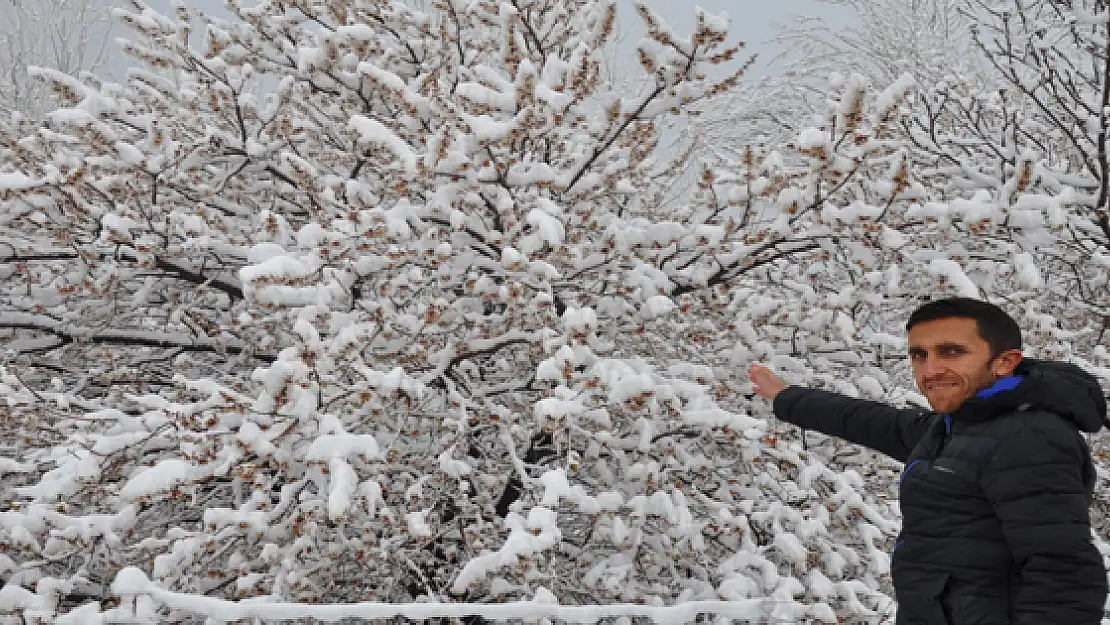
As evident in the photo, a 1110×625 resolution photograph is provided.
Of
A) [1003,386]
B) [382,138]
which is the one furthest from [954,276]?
[382,138]

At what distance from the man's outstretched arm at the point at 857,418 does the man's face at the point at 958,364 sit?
1.19 ft

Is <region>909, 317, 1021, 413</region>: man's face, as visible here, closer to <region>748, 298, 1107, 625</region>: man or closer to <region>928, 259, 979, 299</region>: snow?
<region>748, 298, 1107, 625</region>: man

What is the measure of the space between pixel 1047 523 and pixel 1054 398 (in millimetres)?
284

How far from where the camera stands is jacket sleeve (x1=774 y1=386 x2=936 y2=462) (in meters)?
2.17

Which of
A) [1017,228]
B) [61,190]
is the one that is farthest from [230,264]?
[1017,228]

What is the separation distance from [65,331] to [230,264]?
1.02m

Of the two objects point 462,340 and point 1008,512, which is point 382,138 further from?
point 1008,512

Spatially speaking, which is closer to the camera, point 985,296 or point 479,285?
point 479,285

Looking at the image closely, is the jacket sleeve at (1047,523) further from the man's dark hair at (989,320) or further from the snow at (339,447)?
the snow at (339,447)

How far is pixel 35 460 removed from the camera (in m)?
3.40

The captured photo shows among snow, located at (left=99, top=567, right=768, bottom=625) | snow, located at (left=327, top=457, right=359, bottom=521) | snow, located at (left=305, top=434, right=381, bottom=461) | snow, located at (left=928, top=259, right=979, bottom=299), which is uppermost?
snow, located at (left=928, top=259, right=979, bottom=299)

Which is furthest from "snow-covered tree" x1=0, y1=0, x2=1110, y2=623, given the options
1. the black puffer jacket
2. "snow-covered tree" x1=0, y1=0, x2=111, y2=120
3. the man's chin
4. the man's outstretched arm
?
"snow-covered tree" x1=0, y1=0, x2=111, y2=120

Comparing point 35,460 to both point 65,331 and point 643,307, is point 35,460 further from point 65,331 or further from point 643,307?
point 643,307

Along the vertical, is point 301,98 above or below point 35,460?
above
